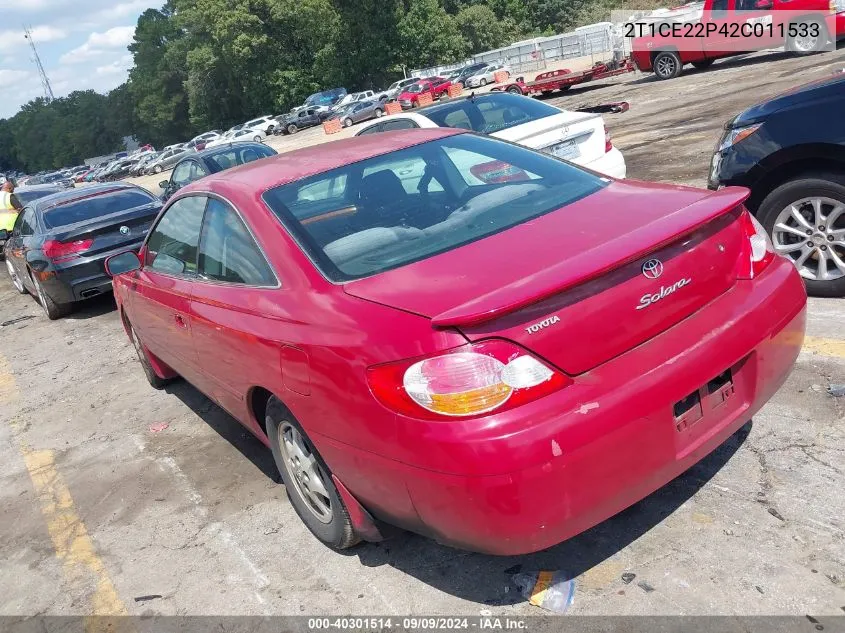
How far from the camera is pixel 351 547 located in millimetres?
3381

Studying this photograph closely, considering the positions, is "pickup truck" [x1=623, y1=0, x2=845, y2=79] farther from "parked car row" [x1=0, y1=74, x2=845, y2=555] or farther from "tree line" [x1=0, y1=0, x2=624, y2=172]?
"tree line" [x1=0, y1=0, x2=624, y2=172]

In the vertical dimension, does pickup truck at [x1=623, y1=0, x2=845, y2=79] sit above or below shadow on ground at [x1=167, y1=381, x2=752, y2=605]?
above

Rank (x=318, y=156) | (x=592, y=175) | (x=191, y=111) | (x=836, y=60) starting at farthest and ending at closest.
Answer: (x=191, y=111)
(x=836, y=60)
(x=318, y=156)
(x=592, y=175)

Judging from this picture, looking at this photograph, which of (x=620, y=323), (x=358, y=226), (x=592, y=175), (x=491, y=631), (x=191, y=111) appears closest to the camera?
(x=620, y=323)

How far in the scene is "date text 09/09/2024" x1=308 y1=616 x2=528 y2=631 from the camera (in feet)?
9.11

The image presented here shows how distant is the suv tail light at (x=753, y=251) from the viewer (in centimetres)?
299

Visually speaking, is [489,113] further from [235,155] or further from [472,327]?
[472,327]

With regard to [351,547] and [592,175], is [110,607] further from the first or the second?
[592,175]

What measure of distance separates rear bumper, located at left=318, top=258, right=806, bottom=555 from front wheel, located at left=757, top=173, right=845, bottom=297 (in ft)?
6.89

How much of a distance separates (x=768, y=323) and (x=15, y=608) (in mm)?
3489

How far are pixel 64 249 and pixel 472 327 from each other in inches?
312

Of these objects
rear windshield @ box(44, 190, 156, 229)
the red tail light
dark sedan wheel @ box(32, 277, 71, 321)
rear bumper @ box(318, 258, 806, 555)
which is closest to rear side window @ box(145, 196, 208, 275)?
rear bumper @ box(318, 258, 806, 555)

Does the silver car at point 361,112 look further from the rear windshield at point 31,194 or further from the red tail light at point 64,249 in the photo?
the red tail light at point 64,249

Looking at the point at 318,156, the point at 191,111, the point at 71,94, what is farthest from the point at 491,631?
the point at 71,94
